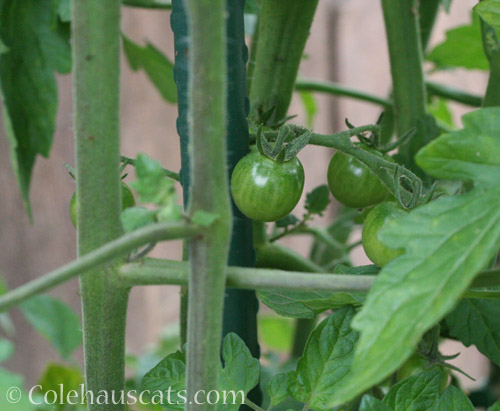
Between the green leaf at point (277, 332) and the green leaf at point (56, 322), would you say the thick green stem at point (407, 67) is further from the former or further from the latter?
the green leaf at point (277, 332)

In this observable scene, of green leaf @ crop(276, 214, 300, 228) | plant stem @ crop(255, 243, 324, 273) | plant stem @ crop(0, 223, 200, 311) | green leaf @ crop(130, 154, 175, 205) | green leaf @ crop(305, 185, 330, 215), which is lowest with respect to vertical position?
plant stem @ crop(255, 243, 324, 273)

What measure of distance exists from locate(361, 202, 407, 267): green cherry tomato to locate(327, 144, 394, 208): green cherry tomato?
0.07m

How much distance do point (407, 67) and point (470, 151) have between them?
1.02ft

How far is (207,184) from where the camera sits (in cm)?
28

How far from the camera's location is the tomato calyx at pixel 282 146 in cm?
40

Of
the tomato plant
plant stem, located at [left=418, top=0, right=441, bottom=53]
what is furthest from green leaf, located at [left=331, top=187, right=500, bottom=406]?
plant stem, located at [left=418, top=0, right=441, bottom=53]

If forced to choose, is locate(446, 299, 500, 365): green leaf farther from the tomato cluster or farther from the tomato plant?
the tomato cluster

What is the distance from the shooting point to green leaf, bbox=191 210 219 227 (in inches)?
10.9

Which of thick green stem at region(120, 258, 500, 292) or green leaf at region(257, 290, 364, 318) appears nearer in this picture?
thick green stem at region(120, 258, 500, 292)

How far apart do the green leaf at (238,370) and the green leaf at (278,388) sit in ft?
0.06

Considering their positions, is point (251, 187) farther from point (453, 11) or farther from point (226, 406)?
point (453, 11)

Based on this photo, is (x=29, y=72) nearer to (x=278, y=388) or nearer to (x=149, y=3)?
(x=149, y=3)

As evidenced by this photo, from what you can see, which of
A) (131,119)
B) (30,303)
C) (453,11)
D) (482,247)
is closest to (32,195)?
(131,119)

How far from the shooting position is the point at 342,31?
228cm
